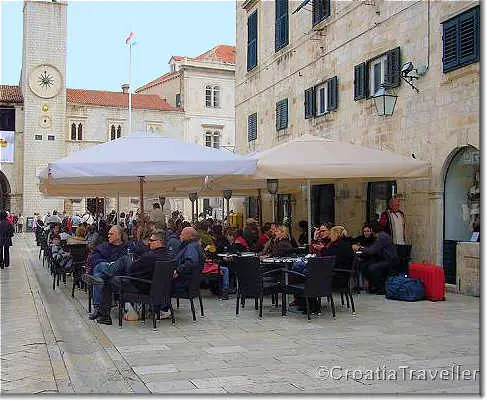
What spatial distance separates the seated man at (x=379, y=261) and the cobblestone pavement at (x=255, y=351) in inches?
47.3

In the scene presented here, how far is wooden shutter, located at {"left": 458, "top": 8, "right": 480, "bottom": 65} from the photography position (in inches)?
412

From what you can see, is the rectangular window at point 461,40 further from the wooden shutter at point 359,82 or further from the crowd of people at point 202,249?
the wooden shutter at point 359,82

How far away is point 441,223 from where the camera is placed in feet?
38.2

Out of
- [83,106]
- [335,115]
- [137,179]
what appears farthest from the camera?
[83,106]

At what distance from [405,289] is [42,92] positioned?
136 feet

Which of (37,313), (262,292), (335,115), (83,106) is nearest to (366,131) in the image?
(335,115)

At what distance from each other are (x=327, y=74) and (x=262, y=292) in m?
9.34

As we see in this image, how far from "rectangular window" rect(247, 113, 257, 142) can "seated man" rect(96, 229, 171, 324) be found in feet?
47.7

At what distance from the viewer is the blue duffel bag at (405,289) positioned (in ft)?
32.6

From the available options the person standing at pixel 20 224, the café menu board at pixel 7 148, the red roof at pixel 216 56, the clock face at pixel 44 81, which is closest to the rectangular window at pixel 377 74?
the person standing at pixel 20 224

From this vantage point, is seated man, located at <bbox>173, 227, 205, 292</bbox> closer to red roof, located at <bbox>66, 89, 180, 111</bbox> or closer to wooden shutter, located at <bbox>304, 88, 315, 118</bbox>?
wooden shutter, located at <bbox>304, 88, 315, 118</bbox>

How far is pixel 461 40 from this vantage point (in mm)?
10867

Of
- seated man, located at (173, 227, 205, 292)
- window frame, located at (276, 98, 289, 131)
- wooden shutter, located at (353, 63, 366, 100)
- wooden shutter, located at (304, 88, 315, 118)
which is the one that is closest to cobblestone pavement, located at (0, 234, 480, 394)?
seated man, located at (173, 227, 205, 292)

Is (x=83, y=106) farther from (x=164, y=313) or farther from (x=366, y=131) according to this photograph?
(x=164, y=313)
